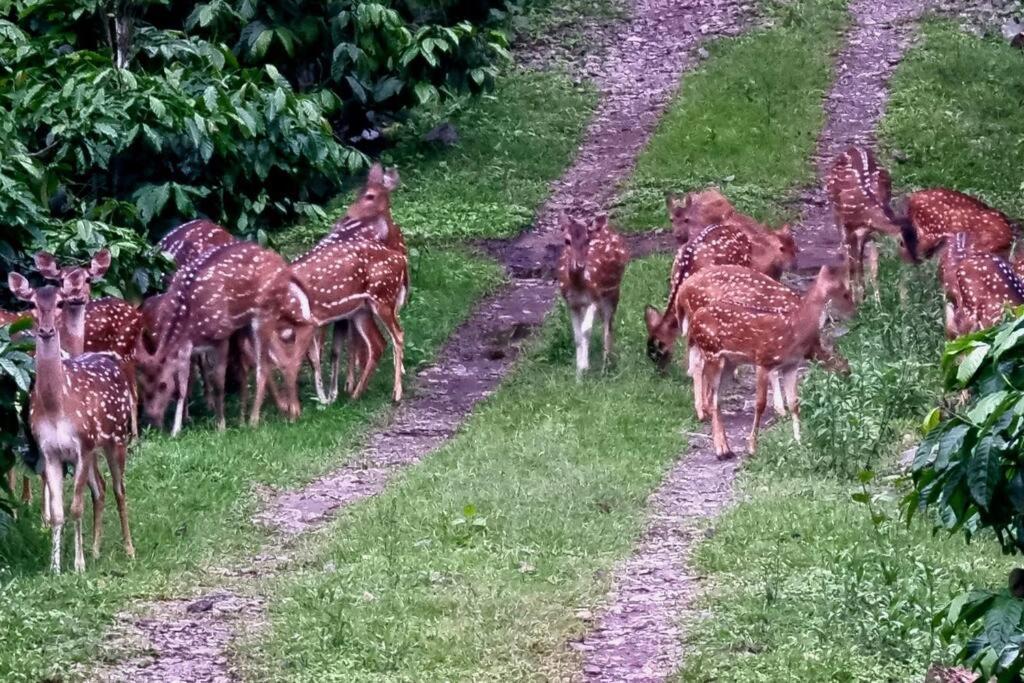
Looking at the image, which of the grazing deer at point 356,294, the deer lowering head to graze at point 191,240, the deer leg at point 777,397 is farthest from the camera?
the deer lowering head to graze at point 191,240

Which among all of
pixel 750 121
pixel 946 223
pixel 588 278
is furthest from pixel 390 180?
pixel 750 121

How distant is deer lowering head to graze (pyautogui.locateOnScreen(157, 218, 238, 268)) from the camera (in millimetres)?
15117

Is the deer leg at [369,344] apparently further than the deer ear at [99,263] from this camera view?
Yes

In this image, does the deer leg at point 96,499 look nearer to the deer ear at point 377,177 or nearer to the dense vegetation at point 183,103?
the dense vegetation at point 183,103

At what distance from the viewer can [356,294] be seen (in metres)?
14.7

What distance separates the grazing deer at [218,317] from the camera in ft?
45.9

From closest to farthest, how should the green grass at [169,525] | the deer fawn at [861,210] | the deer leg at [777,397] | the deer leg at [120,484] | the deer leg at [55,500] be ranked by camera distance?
1. the green grass at [169,525]
2. the deer leg at [55,500]
3. the deer leg at [120,484]
4. the deer leg at [777,397]
5. the deer fawn at [861,210]

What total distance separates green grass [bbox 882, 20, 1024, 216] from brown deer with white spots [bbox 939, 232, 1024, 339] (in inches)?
224

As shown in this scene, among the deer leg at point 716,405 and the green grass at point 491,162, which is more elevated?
the green grass at point 491,162

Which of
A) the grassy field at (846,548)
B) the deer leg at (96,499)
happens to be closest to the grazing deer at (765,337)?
the grassy field at (846,548)

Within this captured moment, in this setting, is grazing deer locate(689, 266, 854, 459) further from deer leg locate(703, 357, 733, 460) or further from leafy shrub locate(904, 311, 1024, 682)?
leafy shrub locate(904, 311, 1024, 682)

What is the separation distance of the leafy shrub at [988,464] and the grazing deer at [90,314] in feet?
24.7

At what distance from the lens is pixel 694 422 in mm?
13625

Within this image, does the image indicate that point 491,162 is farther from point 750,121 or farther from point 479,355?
point 479,355
